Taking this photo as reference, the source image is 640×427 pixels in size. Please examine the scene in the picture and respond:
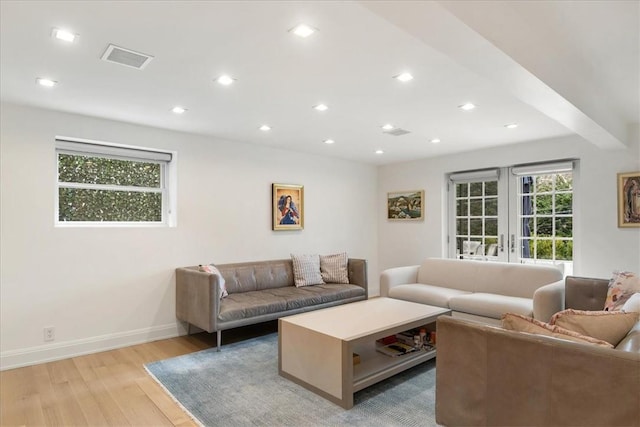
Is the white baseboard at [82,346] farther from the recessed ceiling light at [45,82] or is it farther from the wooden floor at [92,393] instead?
the recessed ceiling light at [45,82]

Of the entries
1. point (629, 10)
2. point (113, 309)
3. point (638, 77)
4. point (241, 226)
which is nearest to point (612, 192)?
point (638, 77)

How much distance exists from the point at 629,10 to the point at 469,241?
4.09 meters

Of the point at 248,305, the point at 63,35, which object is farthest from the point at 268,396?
the point at 63,35

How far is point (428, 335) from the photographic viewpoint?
136 inches

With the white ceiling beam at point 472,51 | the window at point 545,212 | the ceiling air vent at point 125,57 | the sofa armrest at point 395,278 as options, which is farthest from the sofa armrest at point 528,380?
the window at point 545,212

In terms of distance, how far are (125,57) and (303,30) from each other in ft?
3.92

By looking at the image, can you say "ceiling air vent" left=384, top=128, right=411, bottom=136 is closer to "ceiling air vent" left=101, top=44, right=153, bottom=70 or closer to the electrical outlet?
"ceiling air vent" left=101, top=44, right=153, bottom=70

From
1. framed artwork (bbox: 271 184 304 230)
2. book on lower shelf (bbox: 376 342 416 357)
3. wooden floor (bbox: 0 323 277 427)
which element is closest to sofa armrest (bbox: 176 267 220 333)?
wooden floor (bbox: 0 323 277 427)

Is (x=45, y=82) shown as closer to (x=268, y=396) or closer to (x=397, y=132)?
(x=268, y=396)

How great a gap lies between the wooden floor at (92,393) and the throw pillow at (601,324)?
2231mm

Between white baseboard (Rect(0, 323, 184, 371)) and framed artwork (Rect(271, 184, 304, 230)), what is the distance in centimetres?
187

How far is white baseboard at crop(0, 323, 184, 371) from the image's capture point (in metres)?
3.26

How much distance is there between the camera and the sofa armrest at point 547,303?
3.43 m

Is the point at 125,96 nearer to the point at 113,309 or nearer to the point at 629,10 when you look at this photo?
the point at 113,309
